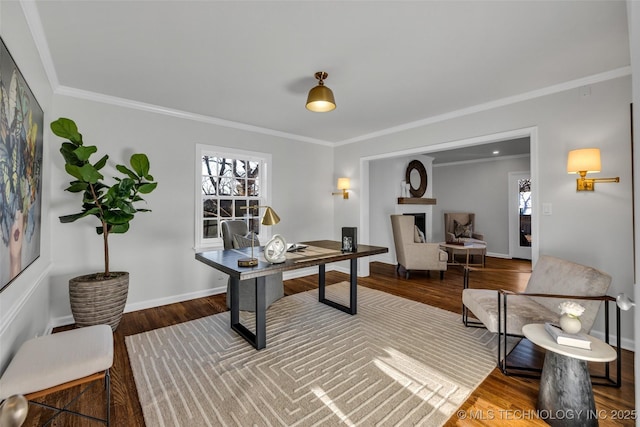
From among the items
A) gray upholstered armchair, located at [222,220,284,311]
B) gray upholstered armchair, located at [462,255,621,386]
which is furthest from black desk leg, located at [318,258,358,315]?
gray upholstered armchair, located at [462,255,621,386]

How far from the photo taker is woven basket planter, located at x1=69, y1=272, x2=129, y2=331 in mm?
2510

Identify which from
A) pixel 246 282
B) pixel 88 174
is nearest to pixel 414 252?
pixel 246 282

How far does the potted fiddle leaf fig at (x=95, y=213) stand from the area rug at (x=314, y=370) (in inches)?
15.7

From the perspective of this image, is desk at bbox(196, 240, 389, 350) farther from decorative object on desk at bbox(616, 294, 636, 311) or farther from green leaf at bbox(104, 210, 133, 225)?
decorative object on desk at bbox(616, 294, 636, 311)

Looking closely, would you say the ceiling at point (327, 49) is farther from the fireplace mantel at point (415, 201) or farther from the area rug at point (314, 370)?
the fireplace mantel at point (415, 201)

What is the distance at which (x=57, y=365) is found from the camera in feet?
4.57

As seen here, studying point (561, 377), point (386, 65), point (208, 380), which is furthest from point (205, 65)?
point (561, 377)

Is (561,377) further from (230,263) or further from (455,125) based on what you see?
(455,125)

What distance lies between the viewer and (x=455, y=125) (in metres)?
3.68

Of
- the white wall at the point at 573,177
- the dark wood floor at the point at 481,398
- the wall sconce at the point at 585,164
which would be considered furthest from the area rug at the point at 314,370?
the wall sconce at the point at 585,164

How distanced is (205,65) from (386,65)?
Answer: 1.59 metres

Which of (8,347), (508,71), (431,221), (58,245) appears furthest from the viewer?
(431,221)

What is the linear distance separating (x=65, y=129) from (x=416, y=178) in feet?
20.4

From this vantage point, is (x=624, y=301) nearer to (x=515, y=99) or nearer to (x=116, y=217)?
(x=515, y=99)
